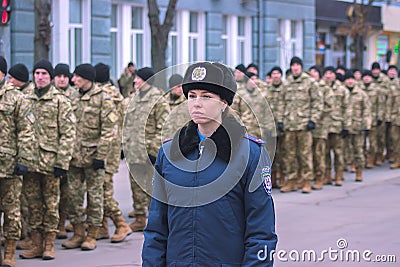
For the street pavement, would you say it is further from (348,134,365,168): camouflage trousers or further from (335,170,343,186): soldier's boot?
(348,134,365,168): camouflage trousers

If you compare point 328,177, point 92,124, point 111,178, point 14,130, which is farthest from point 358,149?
point 14,130

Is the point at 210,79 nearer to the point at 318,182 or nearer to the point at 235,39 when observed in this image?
the point at 318,182

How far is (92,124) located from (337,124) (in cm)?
649

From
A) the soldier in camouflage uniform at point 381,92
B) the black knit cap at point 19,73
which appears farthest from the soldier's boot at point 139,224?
the soldier in camouflage uniform at point 381,92

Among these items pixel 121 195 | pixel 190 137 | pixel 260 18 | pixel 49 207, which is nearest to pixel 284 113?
pixel 121 195

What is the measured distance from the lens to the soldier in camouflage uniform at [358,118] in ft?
50.4

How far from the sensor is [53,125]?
29.1 feet

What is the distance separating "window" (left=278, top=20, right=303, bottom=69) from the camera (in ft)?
103

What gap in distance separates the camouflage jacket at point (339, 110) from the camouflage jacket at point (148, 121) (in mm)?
5006

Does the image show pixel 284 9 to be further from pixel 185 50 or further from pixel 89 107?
pixel 89 107

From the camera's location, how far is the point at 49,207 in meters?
8.73

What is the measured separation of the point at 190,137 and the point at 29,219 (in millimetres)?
5048

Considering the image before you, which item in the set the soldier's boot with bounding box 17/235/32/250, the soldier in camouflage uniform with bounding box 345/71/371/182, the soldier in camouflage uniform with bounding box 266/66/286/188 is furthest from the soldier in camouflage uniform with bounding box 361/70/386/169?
the soldier's boot with bounding box 17/235/32/250

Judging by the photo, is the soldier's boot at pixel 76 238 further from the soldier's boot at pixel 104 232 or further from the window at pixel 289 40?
the window at pixel 289 40
